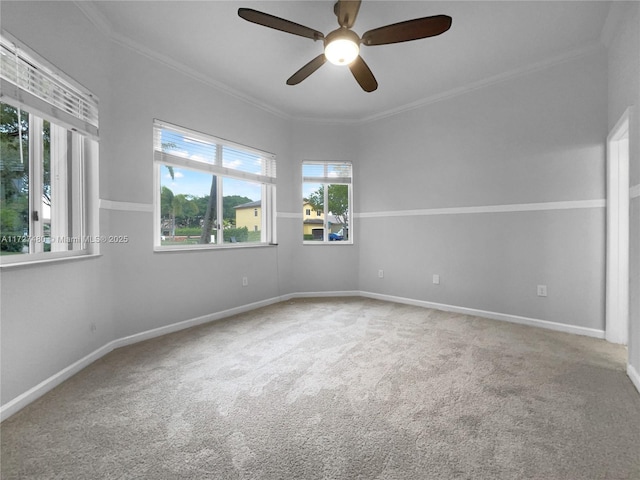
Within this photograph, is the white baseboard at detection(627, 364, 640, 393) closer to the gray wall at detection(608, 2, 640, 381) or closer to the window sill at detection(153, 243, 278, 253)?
the gray wall at detection(608, 2, 640, 381)

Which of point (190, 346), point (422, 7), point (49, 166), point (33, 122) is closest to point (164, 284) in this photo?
point (190, 346)

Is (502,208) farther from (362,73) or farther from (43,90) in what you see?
(43,90)

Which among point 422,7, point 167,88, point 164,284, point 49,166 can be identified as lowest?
point 164,284

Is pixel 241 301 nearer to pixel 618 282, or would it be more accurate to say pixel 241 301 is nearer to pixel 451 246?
pixel 451 246

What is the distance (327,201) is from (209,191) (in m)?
1.94

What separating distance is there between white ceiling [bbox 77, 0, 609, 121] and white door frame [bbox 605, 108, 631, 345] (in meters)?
1.12

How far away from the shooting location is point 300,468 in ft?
4.42

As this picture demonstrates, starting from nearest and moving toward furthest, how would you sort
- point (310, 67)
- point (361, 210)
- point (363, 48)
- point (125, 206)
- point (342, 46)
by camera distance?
point (342, 46), point (310, 67), point (125, 206), point (363, 48), point (361, 210)

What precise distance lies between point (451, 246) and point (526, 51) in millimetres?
2231

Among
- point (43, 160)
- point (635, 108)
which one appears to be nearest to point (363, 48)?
point (635, 108)

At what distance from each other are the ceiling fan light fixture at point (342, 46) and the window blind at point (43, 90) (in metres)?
1.93

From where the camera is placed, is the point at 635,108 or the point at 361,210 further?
the point at 361,210

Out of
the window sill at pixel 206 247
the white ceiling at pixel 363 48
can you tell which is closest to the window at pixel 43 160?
the window sill at pixel 206 247

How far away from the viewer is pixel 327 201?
499 cm
